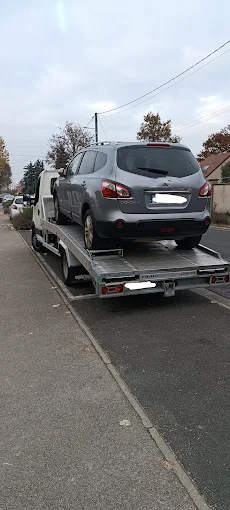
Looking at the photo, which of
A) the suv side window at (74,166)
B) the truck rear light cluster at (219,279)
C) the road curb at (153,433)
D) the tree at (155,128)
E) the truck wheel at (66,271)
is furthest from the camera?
the tree at (155,128)

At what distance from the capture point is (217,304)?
239 inches

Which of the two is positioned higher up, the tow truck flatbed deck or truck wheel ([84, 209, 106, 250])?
truck wheel ([84, 209, 106, 250])

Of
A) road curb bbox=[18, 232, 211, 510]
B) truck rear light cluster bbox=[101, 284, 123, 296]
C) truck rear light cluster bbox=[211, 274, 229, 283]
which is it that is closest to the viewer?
road curb bbox=[18, 232, 211, 510]

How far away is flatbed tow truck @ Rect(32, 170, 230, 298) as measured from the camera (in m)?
5.28

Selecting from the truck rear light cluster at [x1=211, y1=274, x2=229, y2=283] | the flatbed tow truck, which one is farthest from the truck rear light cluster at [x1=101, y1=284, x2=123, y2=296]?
the truck rear light cluster at [x1=211, y1=274, x2=229, y2=283]

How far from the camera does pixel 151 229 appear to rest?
5.59 metres

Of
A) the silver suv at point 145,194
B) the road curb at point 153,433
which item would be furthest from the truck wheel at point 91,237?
the road curb at point 153,433

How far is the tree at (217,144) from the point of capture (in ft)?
248

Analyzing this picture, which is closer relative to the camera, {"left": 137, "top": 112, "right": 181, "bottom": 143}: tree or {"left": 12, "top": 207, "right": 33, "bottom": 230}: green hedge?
{"left": 12, "top": 207, "right": 33, "bottom": 230}: green hedge

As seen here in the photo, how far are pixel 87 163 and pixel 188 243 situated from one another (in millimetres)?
2089

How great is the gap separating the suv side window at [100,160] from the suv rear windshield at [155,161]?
0.93ft

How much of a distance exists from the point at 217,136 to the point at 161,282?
76373mm

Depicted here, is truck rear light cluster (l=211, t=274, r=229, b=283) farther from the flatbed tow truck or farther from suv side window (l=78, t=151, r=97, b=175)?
suv side window (l=78, t=151, r=97, b=175)

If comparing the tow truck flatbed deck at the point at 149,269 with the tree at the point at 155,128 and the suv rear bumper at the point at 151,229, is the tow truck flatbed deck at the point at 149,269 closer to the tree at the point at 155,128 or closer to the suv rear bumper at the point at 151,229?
the suv rear bumper at the point at 151,229
